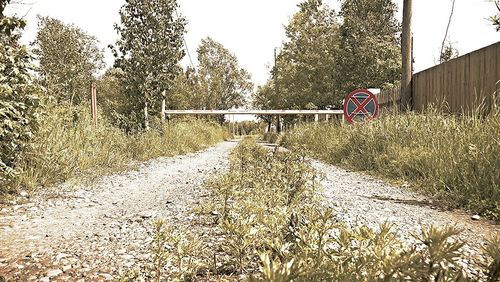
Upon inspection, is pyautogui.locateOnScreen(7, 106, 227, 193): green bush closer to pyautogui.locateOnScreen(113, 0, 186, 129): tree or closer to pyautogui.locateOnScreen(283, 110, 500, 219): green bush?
pyautogui.locateOnScreen(113, 0, 186, 129): tree

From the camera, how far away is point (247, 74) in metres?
55.3

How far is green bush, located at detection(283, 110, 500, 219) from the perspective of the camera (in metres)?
3.78

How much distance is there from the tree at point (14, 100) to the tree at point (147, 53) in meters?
8.14

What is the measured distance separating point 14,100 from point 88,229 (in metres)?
2.08

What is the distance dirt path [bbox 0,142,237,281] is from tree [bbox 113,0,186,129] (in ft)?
25.4

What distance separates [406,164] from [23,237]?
496 cm

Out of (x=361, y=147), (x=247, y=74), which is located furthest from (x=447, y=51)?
(x=361, y=147)

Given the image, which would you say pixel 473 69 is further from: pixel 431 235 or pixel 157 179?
pixel 431 235

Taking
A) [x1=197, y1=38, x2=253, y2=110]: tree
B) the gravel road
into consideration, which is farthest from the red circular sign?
[x1=197, y1=38, x2=253, y2=110]: tree

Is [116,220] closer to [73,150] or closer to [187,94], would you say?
[73,150]

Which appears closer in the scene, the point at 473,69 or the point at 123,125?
the point at 473,69

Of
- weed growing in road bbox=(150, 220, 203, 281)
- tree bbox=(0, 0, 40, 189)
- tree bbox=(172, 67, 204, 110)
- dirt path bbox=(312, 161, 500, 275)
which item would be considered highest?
tree bbox=(172, 67, 204, 110)

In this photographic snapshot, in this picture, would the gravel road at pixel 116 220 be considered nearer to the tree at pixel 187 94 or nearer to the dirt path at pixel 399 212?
the dirt path at pixel 399 212

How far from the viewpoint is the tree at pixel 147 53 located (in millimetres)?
12664
